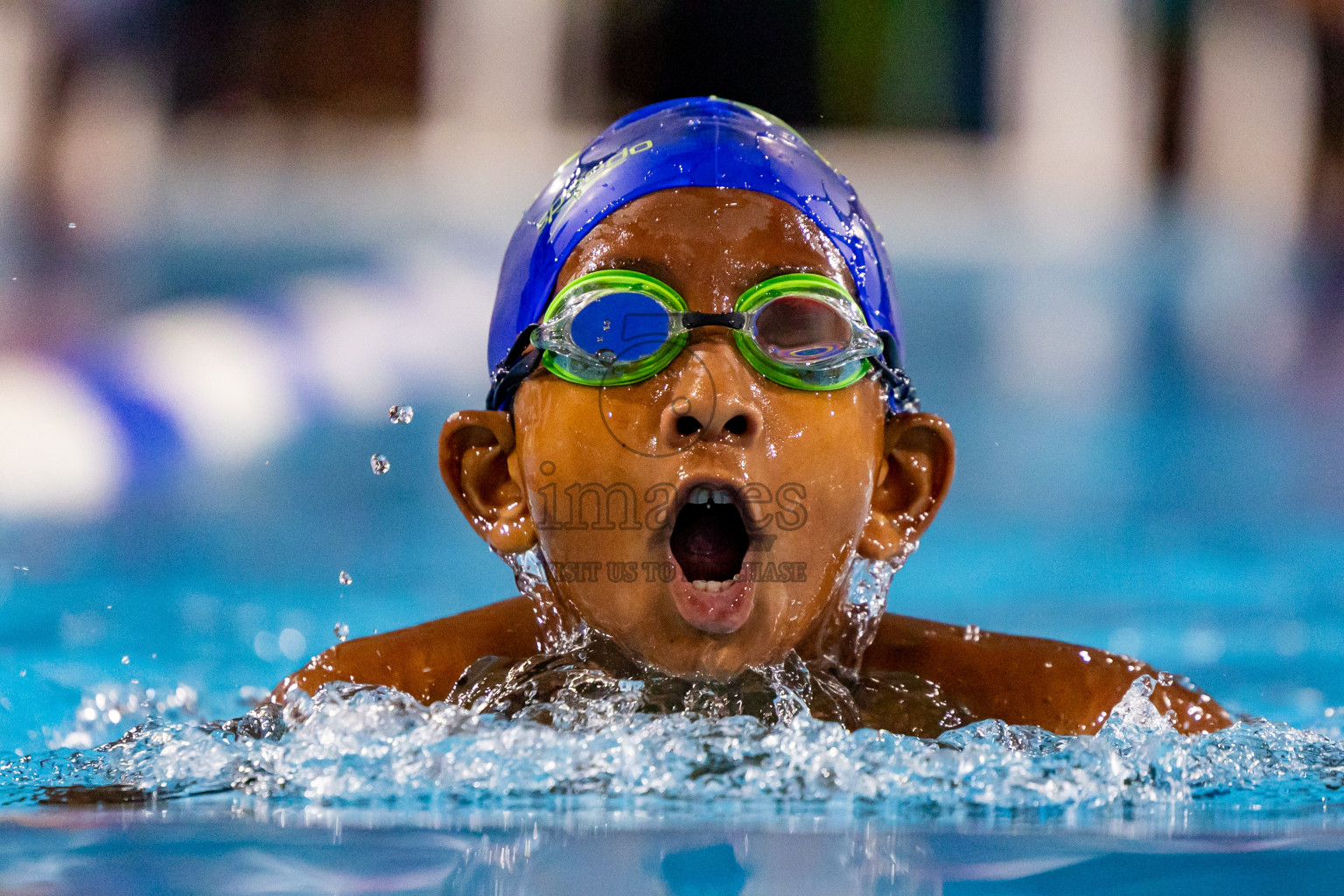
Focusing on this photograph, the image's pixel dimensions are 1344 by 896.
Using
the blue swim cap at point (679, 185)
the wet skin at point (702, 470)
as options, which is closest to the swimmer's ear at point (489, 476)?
the wet skin at point (702, 470)

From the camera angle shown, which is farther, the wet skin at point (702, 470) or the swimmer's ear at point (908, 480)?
the swimmer's ear at point (908, 480)

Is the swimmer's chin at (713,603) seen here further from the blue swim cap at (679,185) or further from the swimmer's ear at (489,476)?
the blue swim cap at (679,185)

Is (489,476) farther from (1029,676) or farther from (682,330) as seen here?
(1029,676)

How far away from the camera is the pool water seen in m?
1.18

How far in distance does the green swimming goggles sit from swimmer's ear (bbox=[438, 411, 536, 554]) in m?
0.16

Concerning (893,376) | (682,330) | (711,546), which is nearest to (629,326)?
(682,330)

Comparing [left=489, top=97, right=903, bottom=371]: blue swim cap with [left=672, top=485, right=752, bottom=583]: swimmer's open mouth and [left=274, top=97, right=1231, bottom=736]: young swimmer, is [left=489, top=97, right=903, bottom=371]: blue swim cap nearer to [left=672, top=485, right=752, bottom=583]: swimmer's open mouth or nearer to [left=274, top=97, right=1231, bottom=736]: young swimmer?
[left=274, top=97, right=1231, bottom=736]: young swimmer

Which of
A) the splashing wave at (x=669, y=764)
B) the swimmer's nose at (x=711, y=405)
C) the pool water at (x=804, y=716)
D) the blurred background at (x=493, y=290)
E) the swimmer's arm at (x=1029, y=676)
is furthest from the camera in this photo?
the blurred background at (x=493, y=290)

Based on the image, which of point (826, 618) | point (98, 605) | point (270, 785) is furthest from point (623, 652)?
point (98, 605)

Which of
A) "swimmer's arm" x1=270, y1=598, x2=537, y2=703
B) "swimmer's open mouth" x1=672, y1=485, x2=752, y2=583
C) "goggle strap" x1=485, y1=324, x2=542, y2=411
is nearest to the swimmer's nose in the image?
"swimmer's open mouth" x1=672, y1=485, x2=752, y2=583

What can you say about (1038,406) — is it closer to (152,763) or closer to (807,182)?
(807,182)

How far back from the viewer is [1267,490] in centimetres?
534

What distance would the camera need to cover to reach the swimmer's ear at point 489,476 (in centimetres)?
196

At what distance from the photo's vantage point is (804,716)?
175 centimetres
